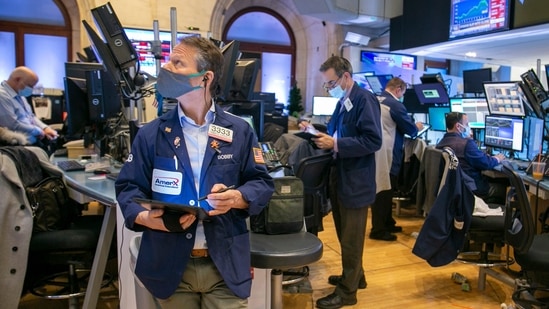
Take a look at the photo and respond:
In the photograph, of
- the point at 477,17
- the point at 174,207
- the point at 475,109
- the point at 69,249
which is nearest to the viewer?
the point at 174,207

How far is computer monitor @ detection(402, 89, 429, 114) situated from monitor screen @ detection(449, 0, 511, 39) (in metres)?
1.56

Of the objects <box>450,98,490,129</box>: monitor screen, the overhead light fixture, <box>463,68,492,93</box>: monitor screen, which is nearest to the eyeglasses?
<box>450,98,490,129</box>: monitor screen

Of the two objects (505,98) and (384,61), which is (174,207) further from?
(384,61)

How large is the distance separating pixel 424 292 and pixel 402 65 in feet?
23.7

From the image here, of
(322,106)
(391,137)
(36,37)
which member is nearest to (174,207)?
(391,137)

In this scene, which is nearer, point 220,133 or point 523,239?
point 220,133

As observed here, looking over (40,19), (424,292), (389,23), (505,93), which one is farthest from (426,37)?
(40,19)

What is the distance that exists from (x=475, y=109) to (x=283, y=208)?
3.99m

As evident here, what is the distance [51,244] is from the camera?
245 centimetres

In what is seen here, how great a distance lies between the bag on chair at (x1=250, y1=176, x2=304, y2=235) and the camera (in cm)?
210

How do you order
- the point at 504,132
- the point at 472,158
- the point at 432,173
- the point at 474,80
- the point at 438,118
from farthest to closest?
the point at 474,80 → the point at 438,118 → the point at 504,132 → the point at 432,173 → the point at 472,158

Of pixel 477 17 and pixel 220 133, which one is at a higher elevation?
pixel 477 17

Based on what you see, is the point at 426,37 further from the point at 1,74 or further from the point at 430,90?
the point at 1,74

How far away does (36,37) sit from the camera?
784 cm
